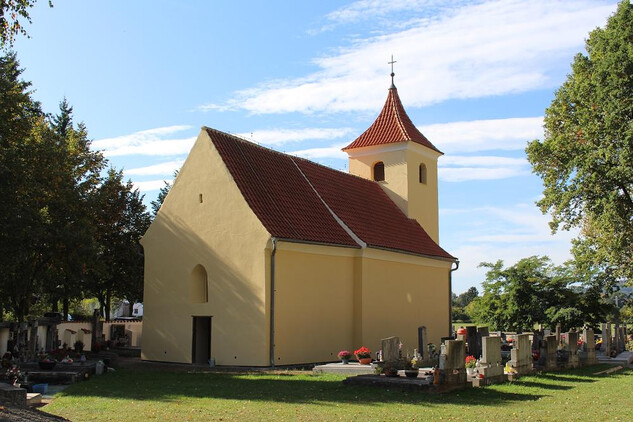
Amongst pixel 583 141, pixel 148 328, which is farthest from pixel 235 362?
pixel 583 141

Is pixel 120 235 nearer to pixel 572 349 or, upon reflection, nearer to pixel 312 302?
pixel 312 302

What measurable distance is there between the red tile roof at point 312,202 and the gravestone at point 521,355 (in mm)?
7877

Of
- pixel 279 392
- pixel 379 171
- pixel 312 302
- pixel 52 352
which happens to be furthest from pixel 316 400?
pixel 379 171

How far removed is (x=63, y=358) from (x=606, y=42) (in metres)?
23.8

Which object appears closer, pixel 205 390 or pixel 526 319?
pixel 205 390

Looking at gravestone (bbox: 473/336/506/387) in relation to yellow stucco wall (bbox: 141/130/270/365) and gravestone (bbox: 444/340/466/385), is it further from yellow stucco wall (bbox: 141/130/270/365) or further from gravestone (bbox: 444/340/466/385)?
yellow stucco wall (bbox: 141/130/270/365)

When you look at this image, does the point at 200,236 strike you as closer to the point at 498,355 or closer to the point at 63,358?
the point at 63,358

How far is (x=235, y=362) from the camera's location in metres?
22.9

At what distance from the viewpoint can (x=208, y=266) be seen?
79.1 ft

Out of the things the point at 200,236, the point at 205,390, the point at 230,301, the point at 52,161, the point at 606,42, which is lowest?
the point at 205,390

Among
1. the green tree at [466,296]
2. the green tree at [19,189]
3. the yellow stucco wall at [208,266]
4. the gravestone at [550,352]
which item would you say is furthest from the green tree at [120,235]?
the green tree at [466,296]

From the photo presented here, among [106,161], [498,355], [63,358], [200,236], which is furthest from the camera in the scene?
[106,161]

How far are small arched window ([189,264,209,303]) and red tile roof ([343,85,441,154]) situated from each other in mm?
13170

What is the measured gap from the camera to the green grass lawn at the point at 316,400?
42.6 ft
